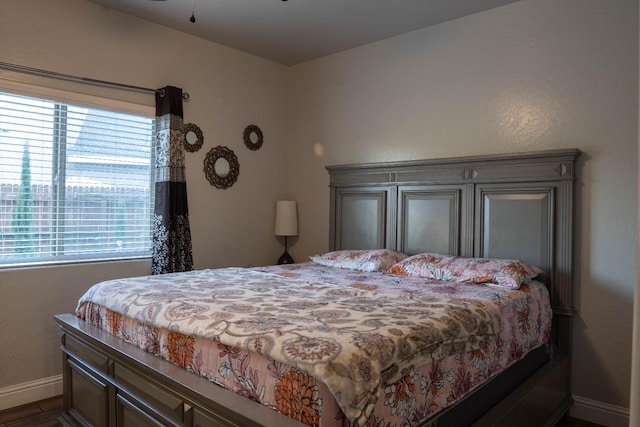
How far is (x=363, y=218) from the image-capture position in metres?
3.90

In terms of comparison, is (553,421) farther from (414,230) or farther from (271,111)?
(271,111)

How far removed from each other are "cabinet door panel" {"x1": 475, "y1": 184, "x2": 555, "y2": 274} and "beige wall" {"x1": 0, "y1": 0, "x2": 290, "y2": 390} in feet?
7.01

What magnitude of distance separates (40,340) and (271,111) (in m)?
2.78

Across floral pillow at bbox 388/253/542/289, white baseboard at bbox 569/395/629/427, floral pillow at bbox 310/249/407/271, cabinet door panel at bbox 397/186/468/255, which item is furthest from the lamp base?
white baseboard at bbox 569/395/629/427

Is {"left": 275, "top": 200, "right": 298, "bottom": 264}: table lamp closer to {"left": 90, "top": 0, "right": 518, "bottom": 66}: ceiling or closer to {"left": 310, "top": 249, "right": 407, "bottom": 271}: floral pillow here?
{"left": 310, "top": 249, "right": 407, "bottom": 271}: floral pillow

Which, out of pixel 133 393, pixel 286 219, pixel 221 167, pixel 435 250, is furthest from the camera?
pixel 286 219

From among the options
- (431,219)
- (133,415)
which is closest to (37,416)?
(133,415)

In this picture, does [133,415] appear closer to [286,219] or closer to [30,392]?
[30,392]

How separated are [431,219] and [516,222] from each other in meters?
0.64

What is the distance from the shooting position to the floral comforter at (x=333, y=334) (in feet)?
4.44

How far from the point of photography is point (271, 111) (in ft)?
14.7

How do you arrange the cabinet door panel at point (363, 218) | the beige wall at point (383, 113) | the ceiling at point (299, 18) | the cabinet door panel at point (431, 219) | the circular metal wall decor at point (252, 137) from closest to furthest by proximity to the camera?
1. the beige wall at point (383, 113)
2. the ceiling at point (299, 18)
3. the cabinet door panel at point (431, 219)
4. the cabinet door panel at point (363, 218)
5. the circular metal wall decor at point (252, 137)

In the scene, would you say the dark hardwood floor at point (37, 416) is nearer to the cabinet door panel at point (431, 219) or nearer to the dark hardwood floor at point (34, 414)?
the dark hardwood floor at point (34, 414)

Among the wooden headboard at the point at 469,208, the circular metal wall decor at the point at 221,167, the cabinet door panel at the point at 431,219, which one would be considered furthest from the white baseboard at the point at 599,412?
the circular metal wall decor at the point at 221,167
